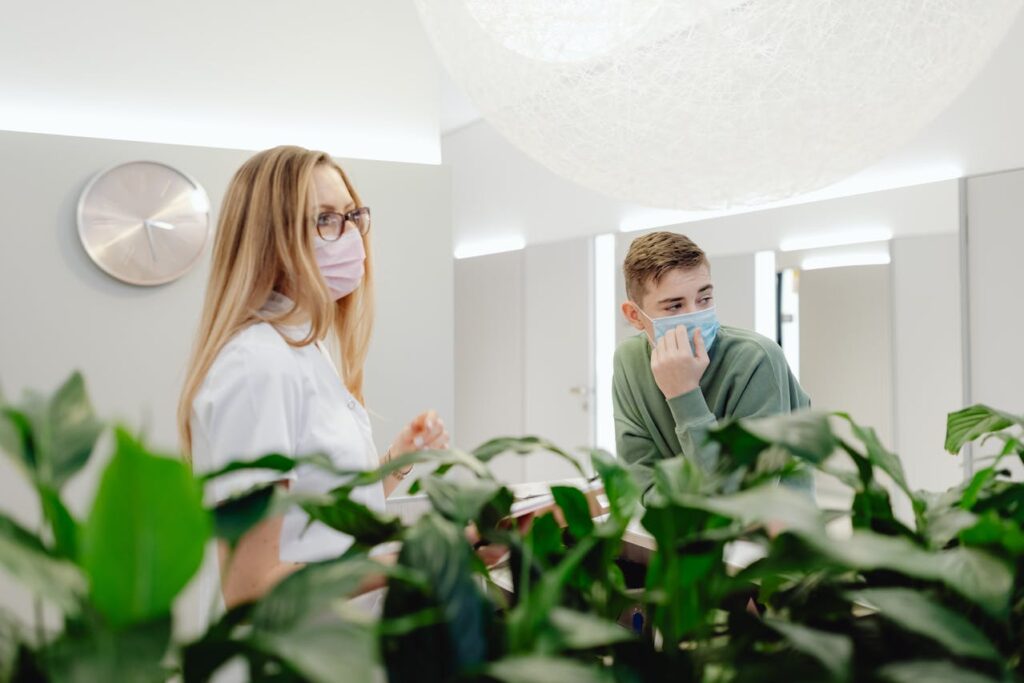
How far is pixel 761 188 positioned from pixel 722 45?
0.28 meters

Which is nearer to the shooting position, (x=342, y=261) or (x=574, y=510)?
(x=574, y=510)

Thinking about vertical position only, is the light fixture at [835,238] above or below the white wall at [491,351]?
above

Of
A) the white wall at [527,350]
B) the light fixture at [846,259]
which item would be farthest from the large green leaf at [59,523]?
the white wall at [527,350]

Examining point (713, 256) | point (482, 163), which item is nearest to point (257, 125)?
point (713, 256)

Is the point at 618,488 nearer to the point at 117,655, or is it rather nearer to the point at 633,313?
the point at 117,655

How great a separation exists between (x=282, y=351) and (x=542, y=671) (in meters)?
1.07

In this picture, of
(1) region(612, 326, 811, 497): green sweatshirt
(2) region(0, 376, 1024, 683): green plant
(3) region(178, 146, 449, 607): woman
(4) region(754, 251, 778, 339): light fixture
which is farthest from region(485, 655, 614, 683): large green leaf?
(4) region(754, 251, 778, 339): light fixture

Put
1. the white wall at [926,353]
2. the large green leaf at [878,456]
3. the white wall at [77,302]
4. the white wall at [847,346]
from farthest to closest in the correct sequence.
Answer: the white wall at [847,346]
the white wall at [926,353]
the white wall at [77,302]
the large green leaf at [878,456]

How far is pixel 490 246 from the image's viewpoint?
23.9ft

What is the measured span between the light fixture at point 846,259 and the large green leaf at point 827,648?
11.6 ft

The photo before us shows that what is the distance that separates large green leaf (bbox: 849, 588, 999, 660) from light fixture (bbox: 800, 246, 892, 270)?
3.48 meters

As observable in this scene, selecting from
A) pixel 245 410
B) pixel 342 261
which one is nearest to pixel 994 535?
pixel 245 410

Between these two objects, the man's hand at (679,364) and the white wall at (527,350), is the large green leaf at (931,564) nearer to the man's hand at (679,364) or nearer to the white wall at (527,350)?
the man's hand at (679,364)

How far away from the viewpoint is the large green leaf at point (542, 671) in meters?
0.49
